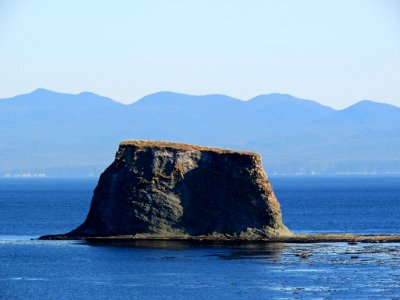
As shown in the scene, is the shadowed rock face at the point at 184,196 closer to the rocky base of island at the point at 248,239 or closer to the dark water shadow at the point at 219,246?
the rocky base of island at the point at 248,239

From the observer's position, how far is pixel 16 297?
231 feet

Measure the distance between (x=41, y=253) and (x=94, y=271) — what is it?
13.1m

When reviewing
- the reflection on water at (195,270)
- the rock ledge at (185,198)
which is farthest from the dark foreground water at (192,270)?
the rock ledge at (185,198)

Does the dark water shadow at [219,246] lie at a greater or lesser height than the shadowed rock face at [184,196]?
lesser

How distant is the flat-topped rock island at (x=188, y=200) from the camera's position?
103m

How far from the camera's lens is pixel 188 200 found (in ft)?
342

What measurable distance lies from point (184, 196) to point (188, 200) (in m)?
0.52

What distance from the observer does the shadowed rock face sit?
339 feet

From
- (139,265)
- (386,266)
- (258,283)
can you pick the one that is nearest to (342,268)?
(386,266)

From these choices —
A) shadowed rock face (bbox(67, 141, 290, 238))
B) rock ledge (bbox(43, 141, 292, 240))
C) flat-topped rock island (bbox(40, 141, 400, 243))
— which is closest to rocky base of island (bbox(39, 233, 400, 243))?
flat-topped rock island (bbox(40, 141, 400, 243))

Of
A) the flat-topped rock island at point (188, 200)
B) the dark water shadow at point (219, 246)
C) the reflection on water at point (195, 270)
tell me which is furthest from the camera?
the flat-topped rock island at point (188, 200)

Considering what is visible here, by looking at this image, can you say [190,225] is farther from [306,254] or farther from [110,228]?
[306,254]

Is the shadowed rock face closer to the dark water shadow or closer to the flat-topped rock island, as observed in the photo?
the flat-topped rock island

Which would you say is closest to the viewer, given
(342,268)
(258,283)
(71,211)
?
(258,283)
